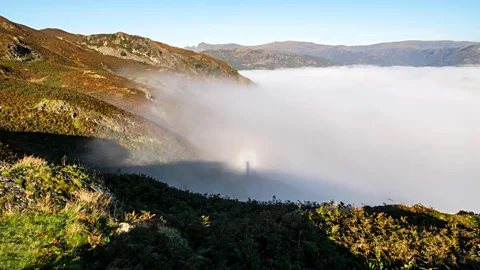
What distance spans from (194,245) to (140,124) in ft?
120

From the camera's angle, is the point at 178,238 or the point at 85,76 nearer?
the point at 178,238

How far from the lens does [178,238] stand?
314 inches

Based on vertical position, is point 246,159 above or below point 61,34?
below

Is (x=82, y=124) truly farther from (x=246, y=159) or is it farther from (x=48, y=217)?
(x=246, y=159)

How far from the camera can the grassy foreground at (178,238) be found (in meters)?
6.07

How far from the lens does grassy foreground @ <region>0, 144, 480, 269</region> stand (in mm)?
6070

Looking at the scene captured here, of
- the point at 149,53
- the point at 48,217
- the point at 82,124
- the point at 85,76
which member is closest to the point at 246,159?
the point at 82,124

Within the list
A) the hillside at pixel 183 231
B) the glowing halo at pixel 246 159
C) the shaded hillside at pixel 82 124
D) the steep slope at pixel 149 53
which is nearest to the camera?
the hillside at pixel 183 231

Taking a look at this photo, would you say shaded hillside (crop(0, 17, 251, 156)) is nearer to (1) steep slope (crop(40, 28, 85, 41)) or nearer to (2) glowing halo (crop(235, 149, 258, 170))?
(2) glowing halo (crop(235, 149, 258, 170))

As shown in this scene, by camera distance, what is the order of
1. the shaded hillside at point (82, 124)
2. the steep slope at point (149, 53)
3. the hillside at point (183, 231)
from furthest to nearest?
1. the steep slope at point (149, 53)
2. the shaded hillside at point (82, 124)
3. the hillside at point (183, 231)

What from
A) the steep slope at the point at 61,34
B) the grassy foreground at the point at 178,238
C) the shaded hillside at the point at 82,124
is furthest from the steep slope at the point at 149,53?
the grassy foreground at the point at 178,238

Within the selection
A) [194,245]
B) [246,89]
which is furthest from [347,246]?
[246,89]

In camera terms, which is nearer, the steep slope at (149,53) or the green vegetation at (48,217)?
the green vegetation at (48,217)

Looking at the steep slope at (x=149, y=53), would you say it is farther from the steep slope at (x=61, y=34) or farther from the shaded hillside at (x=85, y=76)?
the steep slope at (x=61, y=34)
